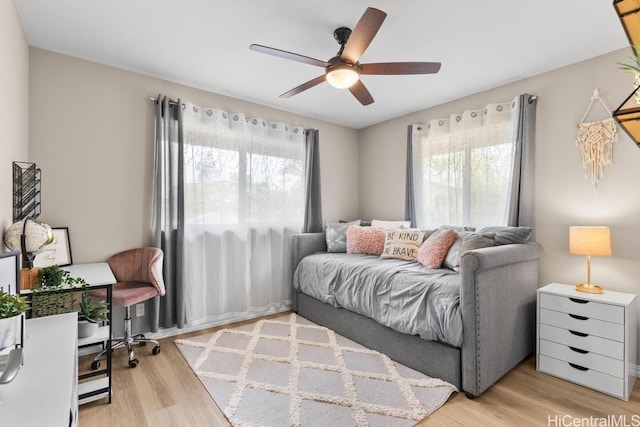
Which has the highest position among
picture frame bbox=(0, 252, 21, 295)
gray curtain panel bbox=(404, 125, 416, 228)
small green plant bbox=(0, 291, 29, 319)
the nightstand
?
gray curtain panel bbox=(404, 125, 416, 228)

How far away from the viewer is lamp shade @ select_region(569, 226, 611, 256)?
7.42 ft

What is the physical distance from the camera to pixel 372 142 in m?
4.59

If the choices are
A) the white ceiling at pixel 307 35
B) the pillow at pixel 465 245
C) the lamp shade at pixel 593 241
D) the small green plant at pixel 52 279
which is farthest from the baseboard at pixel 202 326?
the lamp shade at pixel 593 241

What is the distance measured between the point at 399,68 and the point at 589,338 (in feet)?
7.62

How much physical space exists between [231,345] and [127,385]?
85cm

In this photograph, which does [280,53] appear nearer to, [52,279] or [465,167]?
[52,279]

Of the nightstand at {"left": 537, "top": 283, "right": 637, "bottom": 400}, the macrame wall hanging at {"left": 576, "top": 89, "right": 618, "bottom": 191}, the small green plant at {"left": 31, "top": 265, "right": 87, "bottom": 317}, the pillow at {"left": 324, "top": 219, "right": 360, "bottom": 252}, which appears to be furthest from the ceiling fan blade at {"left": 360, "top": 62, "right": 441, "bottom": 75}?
the small green plant at {"left": 31, "top": 265, "right": 87, "bottom": 317}

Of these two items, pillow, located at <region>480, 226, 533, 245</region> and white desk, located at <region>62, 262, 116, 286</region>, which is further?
pillow, located at <region>480, 226, 533, 245</region>

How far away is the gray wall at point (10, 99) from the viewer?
1.74m

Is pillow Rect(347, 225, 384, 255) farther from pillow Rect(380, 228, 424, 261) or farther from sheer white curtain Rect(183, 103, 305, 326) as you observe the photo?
sheer white curtain Rect(183, 103, 305, 326)

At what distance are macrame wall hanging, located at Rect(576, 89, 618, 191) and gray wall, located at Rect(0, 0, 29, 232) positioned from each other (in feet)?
13.3

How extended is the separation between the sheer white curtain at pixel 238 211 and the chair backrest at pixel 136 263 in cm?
41

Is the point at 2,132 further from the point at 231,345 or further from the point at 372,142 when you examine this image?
the point at 372,142

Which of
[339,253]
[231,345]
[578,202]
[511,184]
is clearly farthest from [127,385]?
[578,202]
